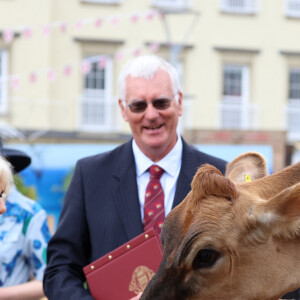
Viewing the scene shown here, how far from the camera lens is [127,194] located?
3.00 meters

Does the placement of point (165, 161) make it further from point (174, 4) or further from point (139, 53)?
point (174, 4)

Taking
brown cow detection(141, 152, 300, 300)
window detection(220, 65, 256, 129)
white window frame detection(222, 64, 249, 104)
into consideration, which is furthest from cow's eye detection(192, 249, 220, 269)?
white window frame detection(222, 64, 249, 104)

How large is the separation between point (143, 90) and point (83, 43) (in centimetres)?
1759

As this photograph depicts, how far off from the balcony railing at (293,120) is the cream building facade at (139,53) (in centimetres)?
3

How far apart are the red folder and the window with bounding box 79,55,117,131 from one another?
58.9 ft

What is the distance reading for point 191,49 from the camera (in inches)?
822

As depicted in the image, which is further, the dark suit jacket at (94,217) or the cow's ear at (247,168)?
the dark suit jacket at (94,217)

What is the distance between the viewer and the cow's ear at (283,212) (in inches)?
73.6

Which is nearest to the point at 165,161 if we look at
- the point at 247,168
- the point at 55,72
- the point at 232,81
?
the point at 247,168

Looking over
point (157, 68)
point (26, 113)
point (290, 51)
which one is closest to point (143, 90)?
point (157, 68)

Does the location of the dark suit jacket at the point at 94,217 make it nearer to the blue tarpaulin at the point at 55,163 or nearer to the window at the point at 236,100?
the blue tarpaulin at the point at 55,163

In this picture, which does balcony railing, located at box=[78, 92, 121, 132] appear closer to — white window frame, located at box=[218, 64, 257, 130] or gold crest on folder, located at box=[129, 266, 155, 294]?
white window frame, located at box=[218, 64, 257, 130]

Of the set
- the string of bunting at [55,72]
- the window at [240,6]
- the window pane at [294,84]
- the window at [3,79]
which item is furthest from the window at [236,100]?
the window at [3,79]

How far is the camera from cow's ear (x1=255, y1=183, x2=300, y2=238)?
187cm
